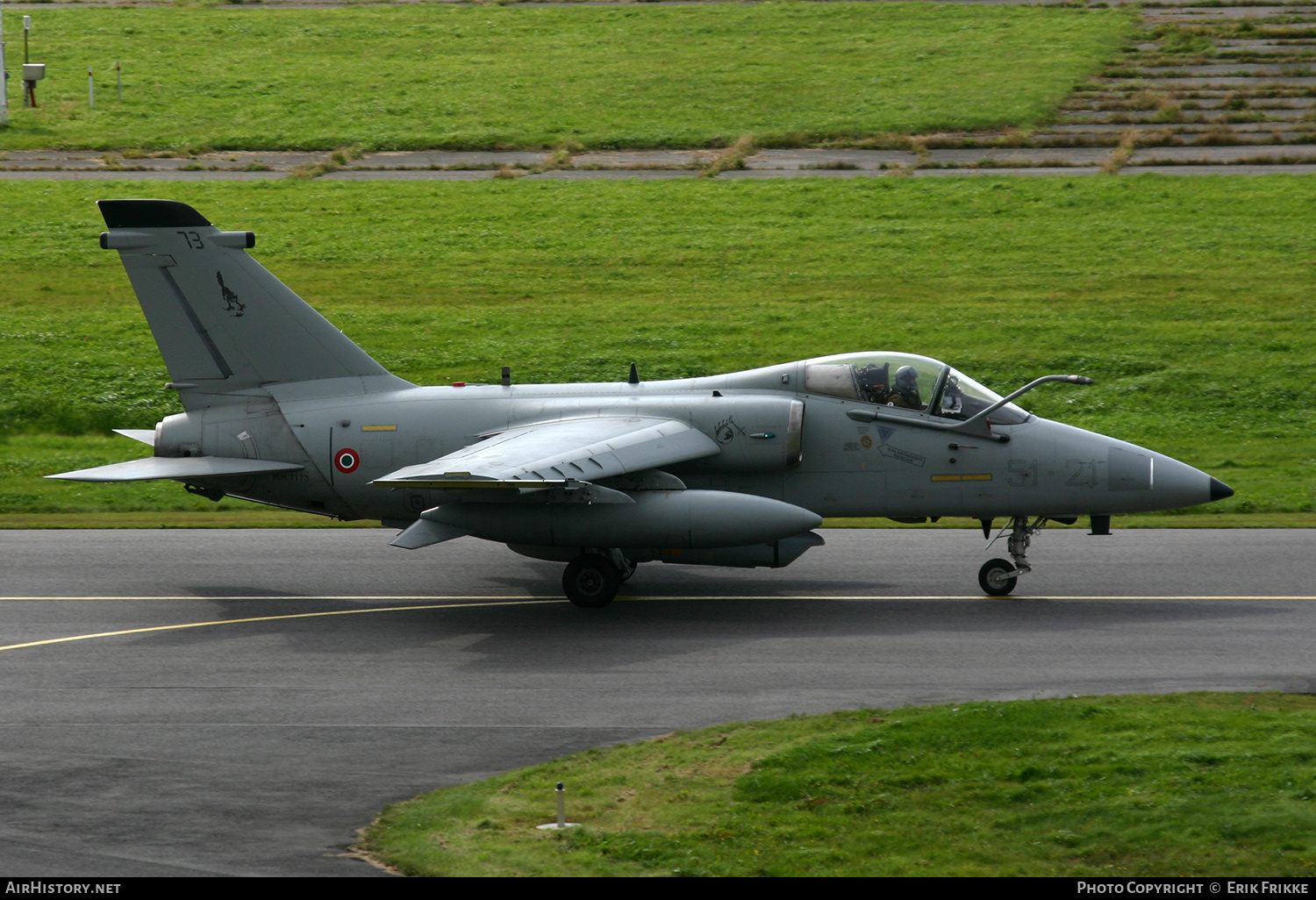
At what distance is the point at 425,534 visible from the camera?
15.7 metres

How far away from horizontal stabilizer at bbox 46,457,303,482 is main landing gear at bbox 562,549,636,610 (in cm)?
406

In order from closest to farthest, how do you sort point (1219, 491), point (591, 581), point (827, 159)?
point (1219, 491), point (591, 581), point (827, 159)

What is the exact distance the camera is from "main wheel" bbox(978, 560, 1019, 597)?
1719 centimetres

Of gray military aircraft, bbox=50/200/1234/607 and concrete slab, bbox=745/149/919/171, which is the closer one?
gray military aircraft, bbox=50/200/1234/607

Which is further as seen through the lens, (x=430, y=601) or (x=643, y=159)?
(x=643, y=159)

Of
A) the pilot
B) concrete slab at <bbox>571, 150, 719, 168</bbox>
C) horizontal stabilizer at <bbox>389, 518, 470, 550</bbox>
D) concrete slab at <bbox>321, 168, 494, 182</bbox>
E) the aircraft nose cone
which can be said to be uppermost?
concrete slab at <bbox>571, 150, 719, 168</bbox>

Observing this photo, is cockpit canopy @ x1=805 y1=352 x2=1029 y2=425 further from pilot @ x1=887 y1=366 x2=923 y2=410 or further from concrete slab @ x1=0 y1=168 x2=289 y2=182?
concrete slab @ x1=0 y1=168 x2=289 y2=182

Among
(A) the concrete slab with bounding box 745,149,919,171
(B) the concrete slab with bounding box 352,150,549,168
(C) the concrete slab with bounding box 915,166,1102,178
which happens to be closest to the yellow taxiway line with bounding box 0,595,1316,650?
(C) the concrete slab with bounding box 915,166,1102,178

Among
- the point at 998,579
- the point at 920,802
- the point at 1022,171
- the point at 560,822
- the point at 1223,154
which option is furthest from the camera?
the point at 1223,154

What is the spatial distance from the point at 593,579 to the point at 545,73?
42188 mm

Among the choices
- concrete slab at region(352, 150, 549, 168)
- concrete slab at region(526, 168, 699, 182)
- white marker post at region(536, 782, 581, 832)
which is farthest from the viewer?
concrete slab at region(352, 150, 549, 168)

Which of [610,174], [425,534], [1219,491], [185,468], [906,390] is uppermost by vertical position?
[610,174]

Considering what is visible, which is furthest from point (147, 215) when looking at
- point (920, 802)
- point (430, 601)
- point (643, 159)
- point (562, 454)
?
point (643, 159)

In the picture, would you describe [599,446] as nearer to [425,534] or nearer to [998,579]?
[425,534]
